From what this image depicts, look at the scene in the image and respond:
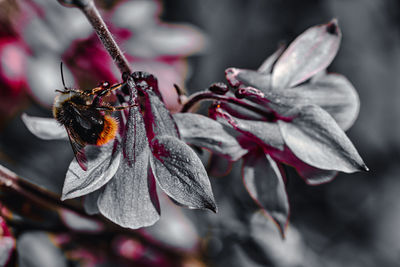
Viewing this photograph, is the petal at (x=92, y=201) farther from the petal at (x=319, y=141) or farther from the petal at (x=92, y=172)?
the petal at (x=319, y=141)

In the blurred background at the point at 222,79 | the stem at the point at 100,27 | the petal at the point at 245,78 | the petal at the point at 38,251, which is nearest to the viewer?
the stem at the point at 100,27

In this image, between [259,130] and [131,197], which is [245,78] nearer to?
[259,130]

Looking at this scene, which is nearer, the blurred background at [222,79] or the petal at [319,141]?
the petal at [319,141]

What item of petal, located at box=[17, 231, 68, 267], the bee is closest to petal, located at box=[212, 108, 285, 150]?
the bee

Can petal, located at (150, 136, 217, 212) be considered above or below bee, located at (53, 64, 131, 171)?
below

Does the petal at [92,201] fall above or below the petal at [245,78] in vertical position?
below

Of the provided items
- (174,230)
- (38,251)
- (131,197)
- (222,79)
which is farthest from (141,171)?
(222,79)

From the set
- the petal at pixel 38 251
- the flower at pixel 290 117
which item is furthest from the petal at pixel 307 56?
the petal at pixel 38 251

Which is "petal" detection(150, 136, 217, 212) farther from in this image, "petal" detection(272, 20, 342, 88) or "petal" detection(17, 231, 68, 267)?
"petal" detection(17, 231, 68, 267)

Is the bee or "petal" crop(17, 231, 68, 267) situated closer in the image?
the bee

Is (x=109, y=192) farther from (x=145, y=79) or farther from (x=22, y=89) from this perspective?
(x=22, y=89)
